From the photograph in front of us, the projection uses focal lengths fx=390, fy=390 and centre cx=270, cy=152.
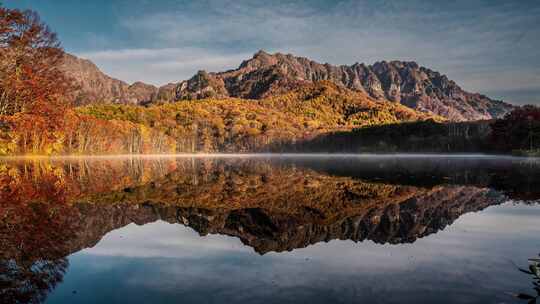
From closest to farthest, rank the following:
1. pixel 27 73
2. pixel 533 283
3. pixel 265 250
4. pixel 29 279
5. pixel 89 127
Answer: pixel 29 279 < pixel 533 283 < pixel 265 250 < pixel 27 73 < pixel 89 127

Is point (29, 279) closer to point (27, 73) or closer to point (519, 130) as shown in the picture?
point (27, 73)

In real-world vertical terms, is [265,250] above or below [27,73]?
below

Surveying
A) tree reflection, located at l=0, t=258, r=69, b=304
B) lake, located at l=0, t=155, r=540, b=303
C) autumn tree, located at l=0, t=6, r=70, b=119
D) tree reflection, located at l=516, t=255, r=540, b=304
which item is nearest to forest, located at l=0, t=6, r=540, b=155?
autumn tree, located at l=0, t=6, r=70, b=119

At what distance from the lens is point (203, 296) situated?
5762 mm

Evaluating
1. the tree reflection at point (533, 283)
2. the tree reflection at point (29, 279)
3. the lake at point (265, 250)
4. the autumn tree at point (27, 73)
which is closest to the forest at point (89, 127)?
the autumn tree at point (27, 73)

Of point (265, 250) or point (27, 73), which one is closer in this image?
point (265, 250)

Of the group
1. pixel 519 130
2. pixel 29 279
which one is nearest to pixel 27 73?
pixel 29 279

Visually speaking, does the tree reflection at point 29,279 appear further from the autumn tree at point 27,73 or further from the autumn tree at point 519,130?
the autumn tree at point 519,130

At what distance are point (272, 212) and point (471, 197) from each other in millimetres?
10191

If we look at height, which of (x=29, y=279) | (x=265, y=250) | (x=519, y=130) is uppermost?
(x=519, y=130)

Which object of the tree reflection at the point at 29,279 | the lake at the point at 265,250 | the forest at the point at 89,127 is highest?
the forest at the point at 89,127

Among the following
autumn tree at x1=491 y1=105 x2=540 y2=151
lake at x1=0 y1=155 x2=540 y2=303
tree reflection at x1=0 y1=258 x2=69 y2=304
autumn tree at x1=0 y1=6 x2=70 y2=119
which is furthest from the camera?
autumn tree at x1=491 y1=105 x2=540 y2=151

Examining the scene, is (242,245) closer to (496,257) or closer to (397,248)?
(397,248)

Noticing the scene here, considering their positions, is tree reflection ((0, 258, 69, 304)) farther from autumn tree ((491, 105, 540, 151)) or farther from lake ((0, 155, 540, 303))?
autumn tree ((491, 105, 540, 151))
